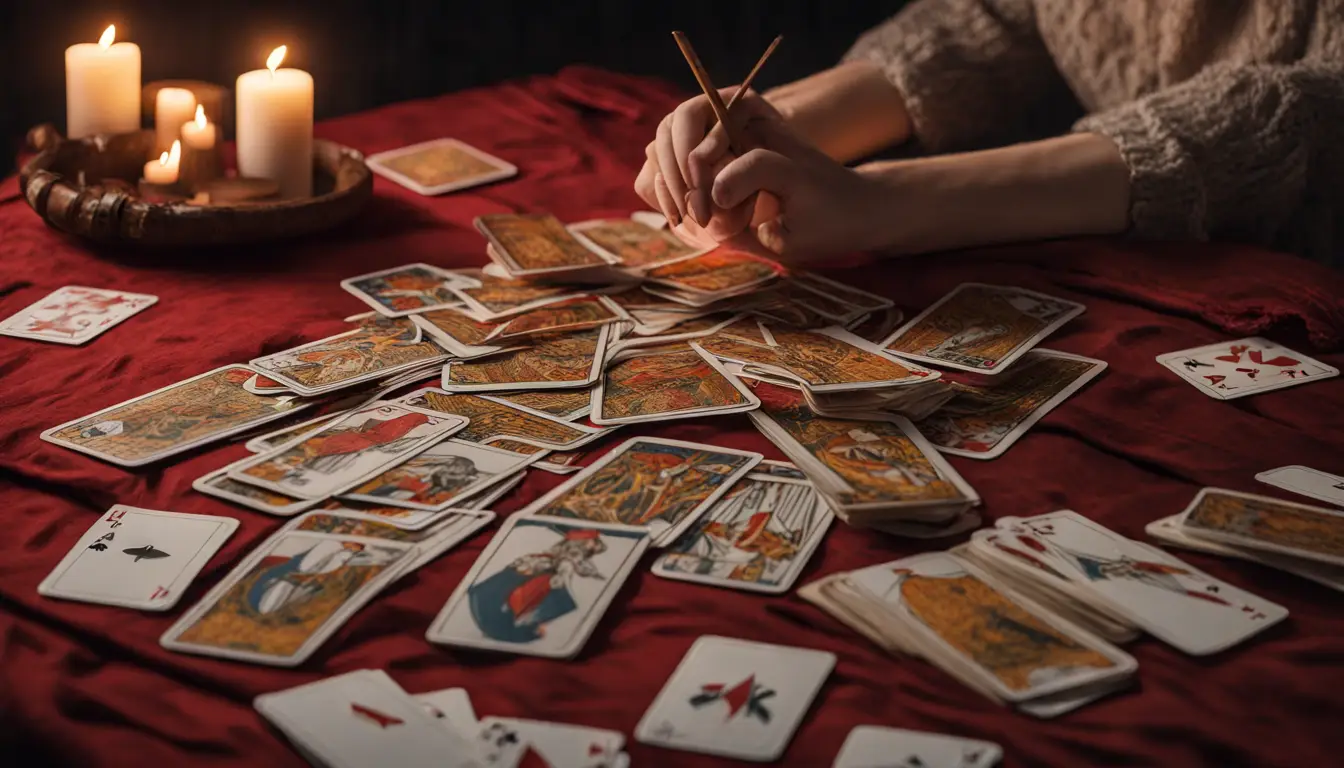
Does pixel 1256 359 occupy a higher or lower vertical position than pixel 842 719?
higher

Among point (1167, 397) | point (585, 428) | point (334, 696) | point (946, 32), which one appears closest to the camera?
A: point (334, 696)

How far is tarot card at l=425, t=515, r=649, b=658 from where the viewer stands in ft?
3.32

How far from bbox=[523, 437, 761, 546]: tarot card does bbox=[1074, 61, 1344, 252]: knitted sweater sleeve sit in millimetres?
877

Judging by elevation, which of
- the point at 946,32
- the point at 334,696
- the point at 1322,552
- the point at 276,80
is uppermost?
the point at 946,32

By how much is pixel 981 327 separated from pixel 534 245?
2.10ft

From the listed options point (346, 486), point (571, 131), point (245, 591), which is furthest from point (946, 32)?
point (245, 591)

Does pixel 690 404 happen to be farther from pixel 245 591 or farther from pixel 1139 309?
pixel 1139 309

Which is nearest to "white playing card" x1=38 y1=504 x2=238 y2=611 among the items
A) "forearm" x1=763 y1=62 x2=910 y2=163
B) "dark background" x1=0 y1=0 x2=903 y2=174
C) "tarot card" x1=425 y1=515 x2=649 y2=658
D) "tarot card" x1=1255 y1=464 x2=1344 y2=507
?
"tarot card" x1=425 y1=515 x2=649 y2=658

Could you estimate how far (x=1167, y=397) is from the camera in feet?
4.75

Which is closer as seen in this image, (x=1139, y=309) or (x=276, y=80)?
(x=1139, y=309)

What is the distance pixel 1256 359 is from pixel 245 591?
1233 mm

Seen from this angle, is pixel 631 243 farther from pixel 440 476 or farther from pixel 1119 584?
pixel 1119 584

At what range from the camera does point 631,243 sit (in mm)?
1877

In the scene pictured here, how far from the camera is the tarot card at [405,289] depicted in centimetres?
164
